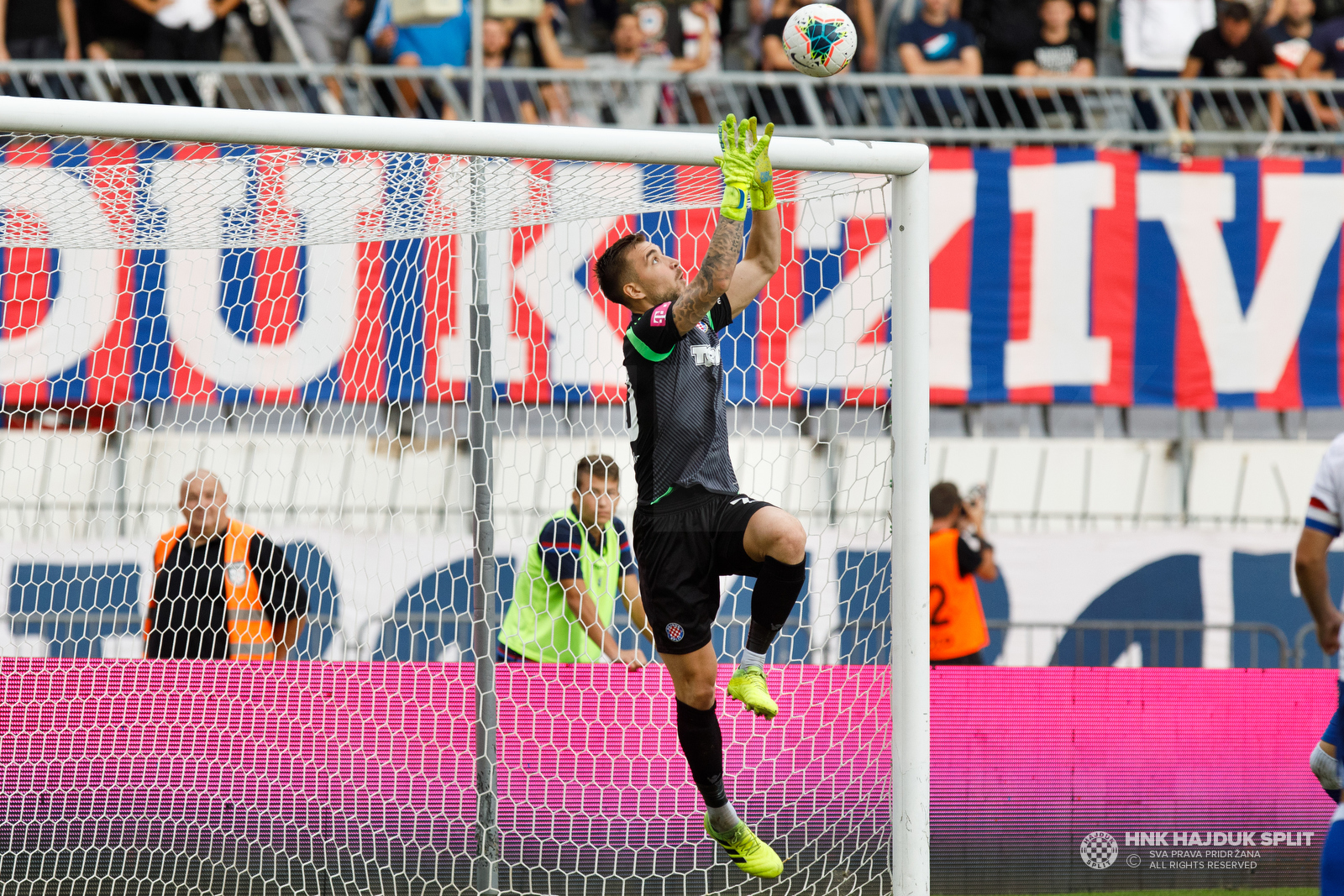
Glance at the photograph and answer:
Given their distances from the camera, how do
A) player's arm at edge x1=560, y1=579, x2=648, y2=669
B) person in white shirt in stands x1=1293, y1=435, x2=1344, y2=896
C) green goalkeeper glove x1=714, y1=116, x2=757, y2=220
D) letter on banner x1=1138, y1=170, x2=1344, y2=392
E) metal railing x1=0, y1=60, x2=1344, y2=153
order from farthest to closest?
metal railing x1=0, y1=60, x2=1344, y2=153
letter on banner x1=1138, y1=170, x2=1344, y2=392
player's arm at edge x1=560, y1=579, x2=648, y2=669
green goalkeeper glove x1=714, y1=116, x2=757, y2=220
person in white shirt in stands x1=1293, y1=435, x2=1344, y2=896

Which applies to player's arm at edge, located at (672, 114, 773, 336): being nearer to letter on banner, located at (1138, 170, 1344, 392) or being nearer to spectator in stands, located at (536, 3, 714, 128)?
spectator in stands, located at (536, 3, 714, 128)

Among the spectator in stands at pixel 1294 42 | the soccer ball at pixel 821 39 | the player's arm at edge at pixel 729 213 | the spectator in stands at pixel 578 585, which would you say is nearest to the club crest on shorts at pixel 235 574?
the spectator in stands at pixel 578 585

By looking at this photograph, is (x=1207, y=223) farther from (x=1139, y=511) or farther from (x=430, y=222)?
(x=430, y=222)

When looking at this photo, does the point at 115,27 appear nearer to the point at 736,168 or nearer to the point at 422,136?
the point at 422,136

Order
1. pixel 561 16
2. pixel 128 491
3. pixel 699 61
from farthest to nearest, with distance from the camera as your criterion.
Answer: pixel 561 16, pixel 699 61, pixel 128 491

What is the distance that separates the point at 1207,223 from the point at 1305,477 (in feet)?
6.01

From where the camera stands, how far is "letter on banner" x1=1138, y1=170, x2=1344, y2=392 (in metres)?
8.74

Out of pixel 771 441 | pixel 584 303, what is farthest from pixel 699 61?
pixel 771 441

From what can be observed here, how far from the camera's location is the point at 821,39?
419 cm

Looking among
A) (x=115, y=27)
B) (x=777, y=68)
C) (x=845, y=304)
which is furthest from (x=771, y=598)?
(x=115, y=27)

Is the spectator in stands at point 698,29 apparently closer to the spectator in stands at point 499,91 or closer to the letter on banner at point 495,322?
the spectator in stands at point 499,91

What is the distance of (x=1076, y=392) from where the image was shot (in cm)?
876

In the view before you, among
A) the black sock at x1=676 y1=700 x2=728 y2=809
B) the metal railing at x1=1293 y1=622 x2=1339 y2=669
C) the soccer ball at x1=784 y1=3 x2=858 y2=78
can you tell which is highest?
the soccer ball at x1=784 y1=3 x2=858 y2=78

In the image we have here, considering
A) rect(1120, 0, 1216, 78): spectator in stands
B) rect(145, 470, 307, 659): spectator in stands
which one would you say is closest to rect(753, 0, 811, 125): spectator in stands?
rect(1120, 0, 1216, 78): spectator in stands
